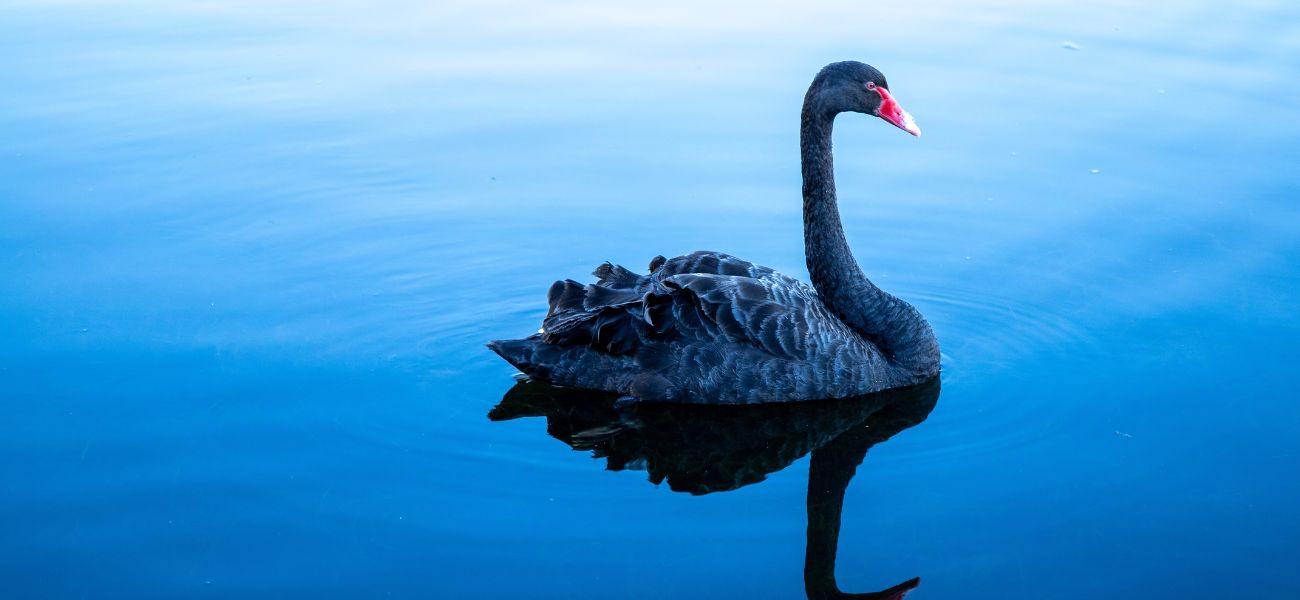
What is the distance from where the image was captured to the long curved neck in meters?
5.72

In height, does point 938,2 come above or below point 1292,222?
above

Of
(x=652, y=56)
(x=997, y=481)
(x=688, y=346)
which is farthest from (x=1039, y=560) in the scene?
(x=652, y=56)

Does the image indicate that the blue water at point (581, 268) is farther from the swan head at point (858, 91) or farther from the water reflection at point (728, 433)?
the swan head at point (858, 91)

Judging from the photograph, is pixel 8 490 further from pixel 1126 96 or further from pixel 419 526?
pixel 1126 96

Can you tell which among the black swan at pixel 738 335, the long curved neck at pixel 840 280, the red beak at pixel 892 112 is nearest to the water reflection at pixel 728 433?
the black swan at pixel 738 335

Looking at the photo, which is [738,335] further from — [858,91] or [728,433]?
[858,91]

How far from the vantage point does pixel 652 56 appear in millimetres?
9438

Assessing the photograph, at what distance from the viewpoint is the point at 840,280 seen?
5.87m

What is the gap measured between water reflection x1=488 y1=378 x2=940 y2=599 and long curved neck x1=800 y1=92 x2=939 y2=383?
162 mm

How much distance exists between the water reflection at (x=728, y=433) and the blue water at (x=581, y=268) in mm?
70

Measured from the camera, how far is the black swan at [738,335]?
5527 mm

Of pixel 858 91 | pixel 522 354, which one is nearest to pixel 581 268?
pixel 522 354

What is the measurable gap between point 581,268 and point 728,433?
1622mm

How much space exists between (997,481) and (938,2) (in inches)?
247
